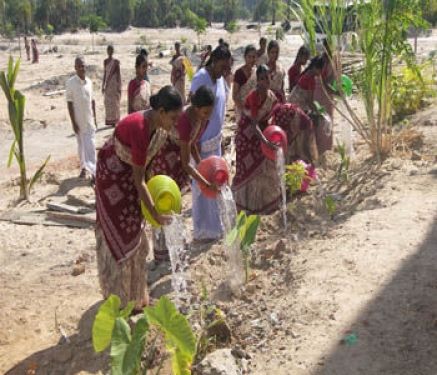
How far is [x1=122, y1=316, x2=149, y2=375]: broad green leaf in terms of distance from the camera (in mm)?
2594

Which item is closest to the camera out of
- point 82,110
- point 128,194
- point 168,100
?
point 168,100

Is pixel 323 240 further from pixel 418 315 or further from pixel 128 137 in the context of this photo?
Answer: pixel 128 137

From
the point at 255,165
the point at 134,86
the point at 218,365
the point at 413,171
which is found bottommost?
the point at 218,365

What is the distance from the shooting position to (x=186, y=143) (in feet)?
13.0

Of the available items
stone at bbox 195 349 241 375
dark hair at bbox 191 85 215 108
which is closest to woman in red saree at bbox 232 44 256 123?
dark hair at bbox 191 85 215 108

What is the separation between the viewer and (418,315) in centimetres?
329

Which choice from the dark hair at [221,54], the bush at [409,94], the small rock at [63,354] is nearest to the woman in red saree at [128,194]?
the small rock at [63,354]

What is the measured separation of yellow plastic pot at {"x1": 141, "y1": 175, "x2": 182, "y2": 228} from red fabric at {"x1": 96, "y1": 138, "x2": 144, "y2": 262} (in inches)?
8.3

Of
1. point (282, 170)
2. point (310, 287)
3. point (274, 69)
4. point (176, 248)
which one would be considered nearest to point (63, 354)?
point (176, 248)

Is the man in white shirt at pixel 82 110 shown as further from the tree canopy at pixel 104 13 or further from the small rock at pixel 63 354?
the tree canopy at pixel 104 13

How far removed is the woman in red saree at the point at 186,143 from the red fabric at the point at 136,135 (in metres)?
0.51

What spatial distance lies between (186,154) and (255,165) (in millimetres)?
1439

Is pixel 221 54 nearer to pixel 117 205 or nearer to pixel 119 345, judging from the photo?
pixel 117 205

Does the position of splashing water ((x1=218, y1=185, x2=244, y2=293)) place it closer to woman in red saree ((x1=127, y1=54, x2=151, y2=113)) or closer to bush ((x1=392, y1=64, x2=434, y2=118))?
woman in red saree ((x1=127, y1=54, x2=151, y2=113))
